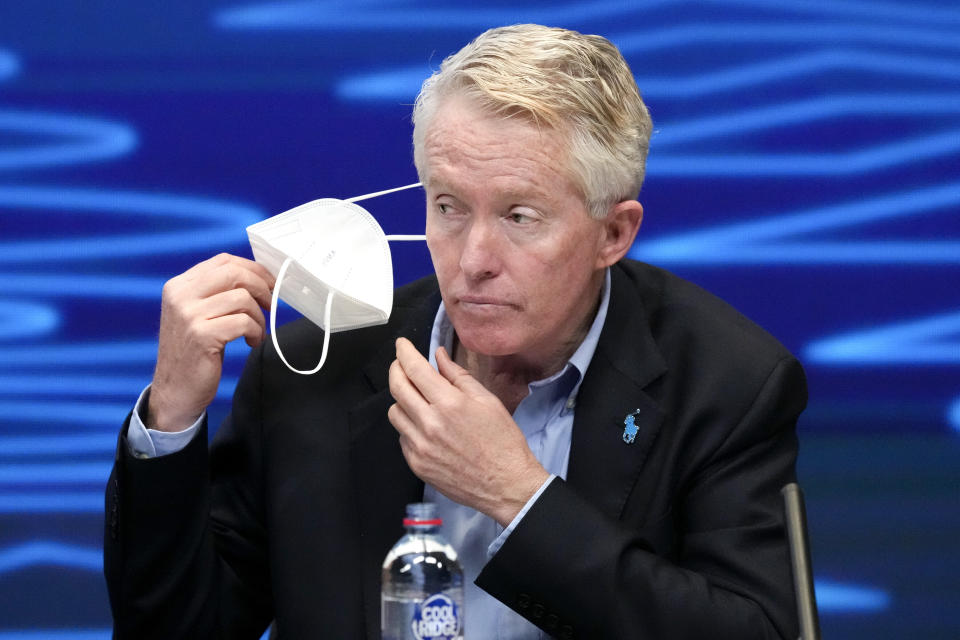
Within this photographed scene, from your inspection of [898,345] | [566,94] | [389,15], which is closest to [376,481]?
[566,94]

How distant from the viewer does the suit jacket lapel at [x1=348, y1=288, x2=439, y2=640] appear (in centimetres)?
189

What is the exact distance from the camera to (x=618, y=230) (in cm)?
204

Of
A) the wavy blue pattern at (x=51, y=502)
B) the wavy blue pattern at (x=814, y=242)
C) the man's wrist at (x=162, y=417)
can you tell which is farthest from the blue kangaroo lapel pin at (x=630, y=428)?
the wavy blue pattern at (x=51, y=502)

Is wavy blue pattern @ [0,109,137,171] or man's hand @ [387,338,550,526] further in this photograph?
wavy blue pattern @ [0,109,137,171]

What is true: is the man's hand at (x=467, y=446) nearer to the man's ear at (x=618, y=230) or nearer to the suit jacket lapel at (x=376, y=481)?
the suit jacket lapel at (x=376, y=481)

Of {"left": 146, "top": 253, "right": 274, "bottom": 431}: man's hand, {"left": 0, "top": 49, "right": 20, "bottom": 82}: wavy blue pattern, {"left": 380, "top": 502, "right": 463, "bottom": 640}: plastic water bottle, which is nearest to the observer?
{"left": 380, "top": 502, "right": 463, "bottom": 640}: plastic water bottle

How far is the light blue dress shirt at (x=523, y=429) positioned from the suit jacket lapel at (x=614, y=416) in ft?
0.11

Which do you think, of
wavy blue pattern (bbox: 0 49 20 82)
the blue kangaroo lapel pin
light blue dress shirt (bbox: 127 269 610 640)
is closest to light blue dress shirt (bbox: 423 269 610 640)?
light blue dress shirt (bbox: 127 269 610 640)

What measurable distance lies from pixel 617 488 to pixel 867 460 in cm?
119

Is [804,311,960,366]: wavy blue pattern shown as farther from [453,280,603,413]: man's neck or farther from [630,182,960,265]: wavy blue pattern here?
[453,280,603,413]: man's neck

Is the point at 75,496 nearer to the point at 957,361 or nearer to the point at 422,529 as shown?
the point at 422,529

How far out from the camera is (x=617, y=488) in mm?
1909

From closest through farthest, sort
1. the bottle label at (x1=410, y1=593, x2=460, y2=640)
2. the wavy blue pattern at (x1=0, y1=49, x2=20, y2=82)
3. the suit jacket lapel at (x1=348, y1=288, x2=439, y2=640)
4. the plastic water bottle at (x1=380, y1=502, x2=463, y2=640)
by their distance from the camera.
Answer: the bottle label at (x1=410, y1=593, x2=460, y2=640), the plastic water bottle at (x1=380, y1=502, x2=463, y2=640), the suit jacket lapel at (x1=348, y1=288, x2=439, y2=640), the wavy blue pattern at (x1=0, y1=49, x2=20, y2=82)

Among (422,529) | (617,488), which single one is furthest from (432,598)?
(617,488)
